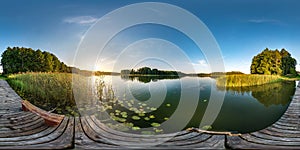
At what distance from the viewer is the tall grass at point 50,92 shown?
238 inches

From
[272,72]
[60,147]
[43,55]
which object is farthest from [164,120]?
[43,55]

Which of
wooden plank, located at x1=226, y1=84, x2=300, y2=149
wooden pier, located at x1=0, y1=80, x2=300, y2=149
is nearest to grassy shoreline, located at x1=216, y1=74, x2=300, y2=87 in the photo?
wooden plank, located at x1=226, y1=84, x2=300, y2=149

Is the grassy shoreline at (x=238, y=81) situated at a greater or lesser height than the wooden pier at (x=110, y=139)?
greater

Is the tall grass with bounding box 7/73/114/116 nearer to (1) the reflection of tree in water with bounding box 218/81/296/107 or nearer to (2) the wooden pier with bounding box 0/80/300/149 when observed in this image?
(2) the wooden pier with bounding box 0/80/300/149

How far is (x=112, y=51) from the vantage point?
17.4ft

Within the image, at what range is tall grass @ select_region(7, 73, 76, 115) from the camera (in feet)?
19.8

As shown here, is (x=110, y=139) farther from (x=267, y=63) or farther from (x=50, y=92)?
(x=267, y=63)

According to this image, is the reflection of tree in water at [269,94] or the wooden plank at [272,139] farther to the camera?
the reflection of tree in water at [269,94]

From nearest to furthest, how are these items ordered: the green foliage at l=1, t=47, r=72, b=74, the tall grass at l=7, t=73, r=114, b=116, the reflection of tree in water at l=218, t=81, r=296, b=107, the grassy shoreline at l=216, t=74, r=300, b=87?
1. the tall grass at l=7, t=73, r=114, b=116
2. the reflection of tree in water at l=218, t=81, r=296, b=107
3. the grassy shoreline at l=216, t=74, r=300, b=87
4. the green foliage at l=1, t=47, r=72, b=74

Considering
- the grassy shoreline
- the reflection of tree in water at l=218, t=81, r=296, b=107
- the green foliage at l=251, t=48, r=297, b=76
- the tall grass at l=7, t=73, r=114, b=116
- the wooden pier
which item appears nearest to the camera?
the wooden pier

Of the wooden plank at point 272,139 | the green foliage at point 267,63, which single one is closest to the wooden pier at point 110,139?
the wooden plank at point 272,139

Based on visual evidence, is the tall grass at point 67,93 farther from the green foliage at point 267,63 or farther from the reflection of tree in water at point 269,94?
the green foliage at point 267,63

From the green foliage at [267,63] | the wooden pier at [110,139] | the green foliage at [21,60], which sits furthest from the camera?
the green foliage at [21,60]

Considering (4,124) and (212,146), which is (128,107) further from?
(212,146)
